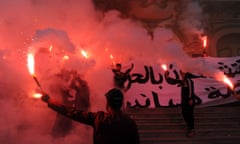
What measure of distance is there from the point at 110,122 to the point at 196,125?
543cm

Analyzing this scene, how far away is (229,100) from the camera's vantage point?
929cm

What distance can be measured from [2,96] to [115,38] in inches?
162

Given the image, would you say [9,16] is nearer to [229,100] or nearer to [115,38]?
[115,38]

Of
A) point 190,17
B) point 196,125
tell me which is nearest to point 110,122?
point 196,125

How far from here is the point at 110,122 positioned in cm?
272

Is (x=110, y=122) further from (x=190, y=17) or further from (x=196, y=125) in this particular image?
(x=190, y=17)

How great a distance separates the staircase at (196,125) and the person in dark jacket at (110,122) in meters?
4.20

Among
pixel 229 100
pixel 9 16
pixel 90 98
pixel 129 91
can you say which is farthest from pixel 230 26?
pixel 9 16

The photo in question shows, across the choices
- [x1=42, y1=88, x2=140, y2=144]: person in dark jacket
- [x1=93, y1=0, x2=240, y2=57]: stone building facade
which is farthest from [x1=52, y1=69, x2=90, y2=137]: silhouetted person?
[x1=93, y1=0, x2=240, y2=57]: stone building facade

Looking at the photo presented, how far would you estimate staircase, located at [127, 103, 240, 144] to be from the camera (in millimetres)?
6902

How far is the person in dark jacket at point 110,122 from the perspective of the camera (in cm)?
269

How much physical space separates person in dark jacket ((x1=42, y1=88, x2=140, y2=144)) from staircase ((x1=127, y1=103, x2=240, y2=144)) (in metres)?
4.20

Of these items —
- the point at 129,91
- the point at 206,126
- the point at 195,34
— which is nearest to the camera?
the point at 206,126

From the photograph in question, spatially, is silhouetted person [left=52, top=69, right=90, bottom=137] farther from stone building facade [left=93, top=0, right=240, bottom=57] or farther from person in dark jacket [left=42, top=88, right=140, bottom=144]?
stone building facade [left=93, top=0, right=240, bottom=57]
